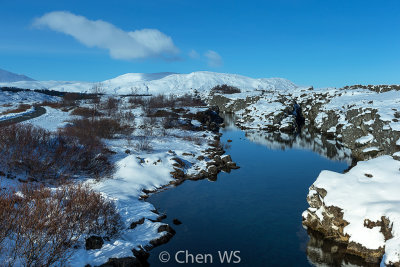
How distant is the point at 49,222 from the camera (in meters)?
12.4

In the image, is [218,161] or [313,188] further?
[218,161]

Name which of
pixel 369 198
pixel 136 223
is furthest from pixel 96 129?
pixel 369 198

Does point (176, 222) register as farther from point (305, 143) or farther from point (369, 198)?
point (305, 143)

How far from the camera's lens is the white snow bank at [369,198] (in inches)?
561

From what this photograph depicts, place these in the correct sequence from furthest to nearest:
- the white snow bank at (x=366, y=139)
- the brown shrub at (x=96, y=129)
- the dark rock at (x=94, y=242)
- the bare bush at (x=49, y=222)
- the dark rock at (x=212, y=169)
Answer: the brown shrub at (x=96, y=129), the white snow bank at (x=366, y=139), the dark rock at (x=212, y=169), the dark rock at (x=94, y=242), the bare bush at (x=49, y=222)

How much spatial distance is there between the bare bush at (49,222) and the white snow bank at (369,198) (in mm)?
14545

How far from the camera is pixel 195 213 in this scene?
2138cm

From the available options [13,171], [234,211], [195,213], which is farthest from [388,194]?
[13,171]

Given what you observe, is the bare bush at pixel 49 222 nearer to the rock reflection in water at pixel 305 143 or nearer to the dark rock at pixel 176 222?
the dark rock at pixel 176 222

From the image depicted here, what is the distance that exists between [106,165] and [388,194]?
2655 centimetres

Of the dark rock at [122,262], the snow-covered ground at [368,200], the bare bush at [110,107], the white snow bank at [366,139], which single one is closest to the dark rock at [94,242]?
the dark rock at [122,262]

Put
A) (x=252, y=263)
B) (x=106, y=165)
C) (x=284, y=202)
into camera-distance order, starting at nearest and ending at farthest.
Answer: (x=252, y=263) → (x=284, y=202) → (x=106, y=165)

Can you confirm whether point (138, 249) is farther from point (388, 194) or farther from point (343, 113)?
point (343, 113)

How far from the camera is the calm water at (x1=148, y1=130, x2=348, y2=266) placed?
16.1m
